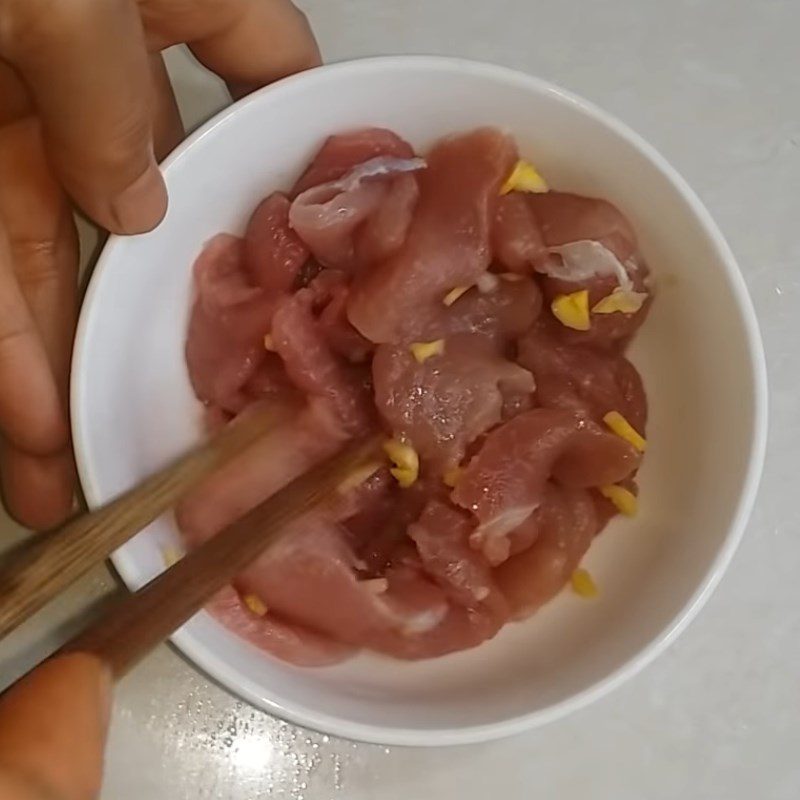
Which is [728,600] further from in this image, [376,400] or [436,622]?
[376,400]

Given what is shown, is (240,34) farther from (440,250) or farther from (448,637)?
(448,637)

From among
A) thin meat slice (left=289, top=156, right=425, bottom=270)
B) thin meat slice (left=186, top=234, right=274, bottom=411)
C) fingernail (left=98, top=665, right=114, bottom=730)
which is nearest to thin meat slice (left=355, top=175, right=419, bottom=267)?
thin meat slice (left=289, top=156, right=425, bottom=270)

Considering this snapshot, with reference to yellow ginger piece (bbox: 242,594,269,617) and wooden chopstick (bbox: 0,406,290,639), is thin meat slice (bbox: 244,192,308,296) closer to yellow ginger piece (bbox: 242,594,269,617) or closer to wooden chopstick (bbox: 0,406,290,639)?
wooden chopstick (bbox: 0,406,290,639)

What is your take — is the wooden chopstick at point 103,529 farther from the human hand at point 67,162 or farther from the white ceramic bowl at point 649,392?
the human hand at point 67,162

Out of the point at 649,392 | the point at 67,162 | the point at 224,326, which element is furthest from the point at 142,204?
the point at 649,392

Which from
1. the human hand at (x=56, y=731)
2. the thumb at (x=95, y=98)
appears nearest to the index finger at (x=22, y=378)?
the thumb at (x=95, y=98)

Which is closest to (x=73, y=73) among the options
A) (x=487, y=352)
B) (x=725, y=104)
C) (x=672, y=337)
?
(x=487, y=352)
